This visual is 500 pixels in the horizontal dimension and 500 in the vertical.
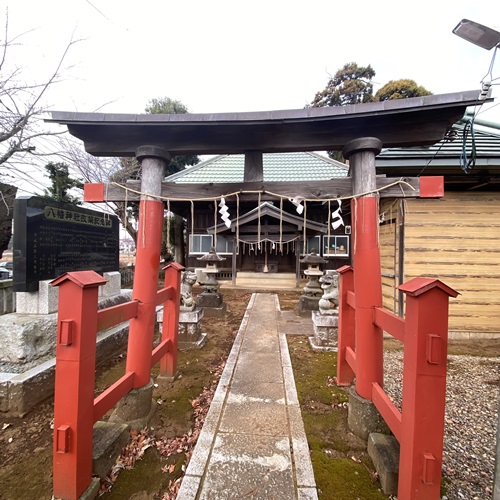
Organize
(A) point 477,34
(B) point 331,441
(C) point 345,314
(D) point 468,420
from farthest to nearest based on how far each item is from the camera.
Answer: (C) point 345,314 → (D) point 468,420 → (B) point 331,441 → (A) point 477,34

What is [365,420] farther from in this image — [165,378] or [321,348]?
[165,378]

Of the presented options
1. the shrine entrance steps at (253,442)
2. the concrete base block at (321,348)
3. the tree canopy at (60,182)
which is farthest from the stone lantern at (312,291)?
the tree canopy at (60,182)

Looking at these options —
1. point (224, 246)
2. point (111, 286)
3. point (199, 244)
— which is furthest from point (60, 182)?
point (111, 286)

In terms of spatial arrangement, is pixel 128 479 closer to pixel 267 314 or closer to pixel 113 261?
pixel 113 261

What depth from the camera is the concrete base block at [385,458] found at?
2.15 meters

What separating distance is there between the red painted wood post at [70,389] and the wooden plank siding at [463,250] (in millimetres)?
6729

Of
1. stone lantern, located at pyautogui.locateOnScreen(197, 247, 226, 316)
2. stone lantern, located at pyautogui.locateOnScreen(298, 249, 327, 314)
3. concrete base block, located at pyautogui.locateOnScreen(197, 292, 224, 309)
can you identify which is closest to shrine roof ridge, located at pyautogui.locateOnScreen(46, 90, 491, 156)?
stone lantern, located at pyautogui.locateOnScreen(197, 247, 226, 316)

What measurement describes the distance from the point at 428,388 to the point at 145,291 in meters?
3.04

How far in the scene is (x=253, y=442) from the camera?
2.61 meters

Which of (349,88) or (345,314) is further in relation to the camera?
(349,88)

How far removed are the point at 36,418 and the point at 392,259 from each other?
779 cm

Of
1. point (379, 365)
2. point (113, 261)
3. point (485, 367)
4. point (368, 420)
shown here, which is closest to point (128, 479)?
point (368, 420)

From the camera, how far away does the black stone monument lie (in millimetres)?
3717

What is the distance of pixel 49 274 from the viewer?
4070mm
